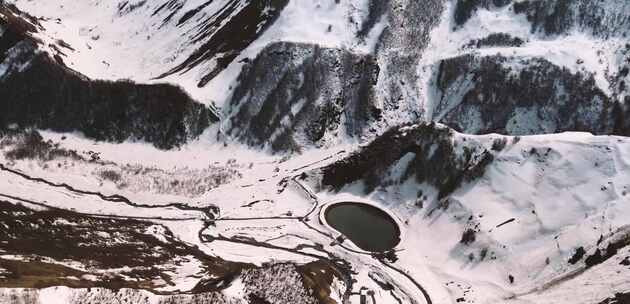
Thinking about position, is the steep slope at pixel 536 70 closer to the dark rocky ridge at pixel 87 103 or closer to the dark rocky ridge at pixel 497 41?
the dark rocky ridge at pixel 497 41

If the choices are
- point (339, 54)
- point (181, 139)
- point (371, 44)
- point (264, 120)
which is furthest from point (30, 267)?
point (371, 44)

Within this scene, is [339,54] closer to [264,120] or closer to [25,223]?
[264,120]

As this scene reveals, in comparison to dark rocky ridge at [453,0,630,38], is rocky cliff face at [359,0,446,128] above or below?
below

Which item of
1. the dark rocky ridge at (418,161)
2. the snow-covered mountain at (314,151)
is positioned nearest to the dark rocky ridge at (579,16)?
the snow-covered mountain at (314,151)

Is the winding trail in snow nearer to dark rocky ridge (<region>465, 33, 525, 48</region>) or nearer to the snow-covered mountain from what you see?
the snow-covered mountain

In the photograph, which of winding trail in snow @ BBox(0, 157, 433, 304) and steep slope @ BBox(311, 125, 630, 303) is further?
winding trail in snow @ BBox(0, 157, 433, 304)

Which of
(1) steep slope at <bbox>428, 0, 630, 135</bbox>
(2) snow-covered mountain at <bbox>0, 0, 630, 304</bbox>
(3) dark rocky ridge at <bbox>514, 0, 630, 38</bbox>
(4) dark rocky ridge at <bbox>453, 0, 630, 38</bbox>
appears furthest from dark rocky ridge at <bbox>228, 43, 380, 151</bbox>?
(3) dark rocky ridge at <bbox>514, 0, 630, 38</bbox>
